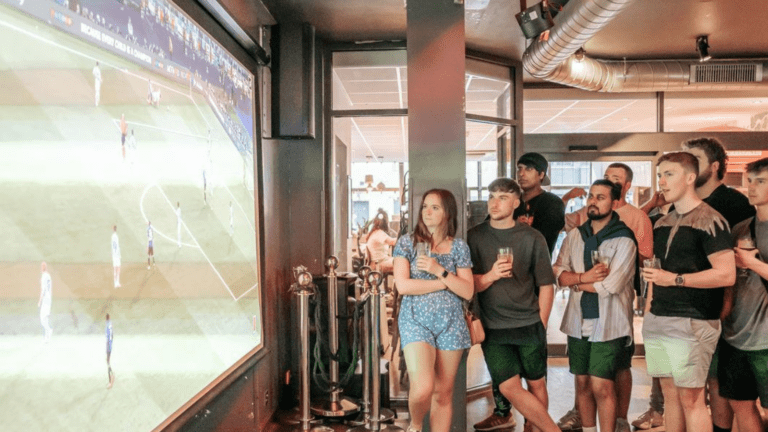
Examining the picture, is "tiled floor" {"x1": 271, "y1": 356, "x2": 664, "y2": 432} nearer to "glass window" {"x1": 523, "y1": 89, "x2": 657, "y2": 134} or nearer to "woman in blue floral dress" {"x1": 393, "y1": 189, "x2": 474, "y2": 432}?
"woman in blue floral dress" {"x1": 393, "y1": 189, "x2": 474, "y2": 432}

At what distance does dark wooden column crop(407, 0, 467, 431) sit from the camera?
3801 mm

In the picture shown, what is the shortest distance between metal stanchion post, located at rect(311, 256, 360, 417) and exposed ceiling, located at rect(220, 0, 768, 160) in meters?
1.64

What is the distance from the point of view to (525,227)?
3.66m

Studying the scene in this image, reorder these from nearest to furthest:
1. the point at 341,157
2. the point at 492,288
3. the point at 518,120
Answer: the point at 492,288 → the point at 341,157 → the point at 518,120

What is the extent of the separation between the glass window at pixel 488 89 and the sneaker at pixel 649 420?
292 cm

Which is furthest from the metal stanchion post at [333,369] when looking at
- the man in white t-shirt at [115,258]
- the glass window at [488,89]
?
the man in white t-shirt at [115,258]

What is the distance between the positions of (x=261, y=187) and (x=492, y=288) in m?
1.66

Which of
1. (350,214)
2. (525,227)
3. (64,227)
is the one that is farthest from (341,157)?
(64,227)

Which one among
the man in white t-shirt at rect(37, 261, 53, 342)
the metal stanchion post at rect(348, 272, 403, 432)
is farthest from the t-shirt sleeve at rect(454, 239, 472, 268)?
the man in white t-shirt at rect(37, 261, 53, 342)

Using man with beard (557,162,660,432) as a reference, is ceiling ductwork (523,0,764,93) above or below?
above

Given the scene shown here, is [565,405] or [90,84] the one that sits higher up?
[90,84]

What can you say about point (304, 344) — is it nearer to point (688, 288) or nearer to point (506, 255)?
point (506, 255)

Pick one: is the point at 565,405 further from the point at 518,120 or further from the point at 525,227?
the point at 518,120

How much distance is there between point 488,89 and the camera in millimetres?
6438
